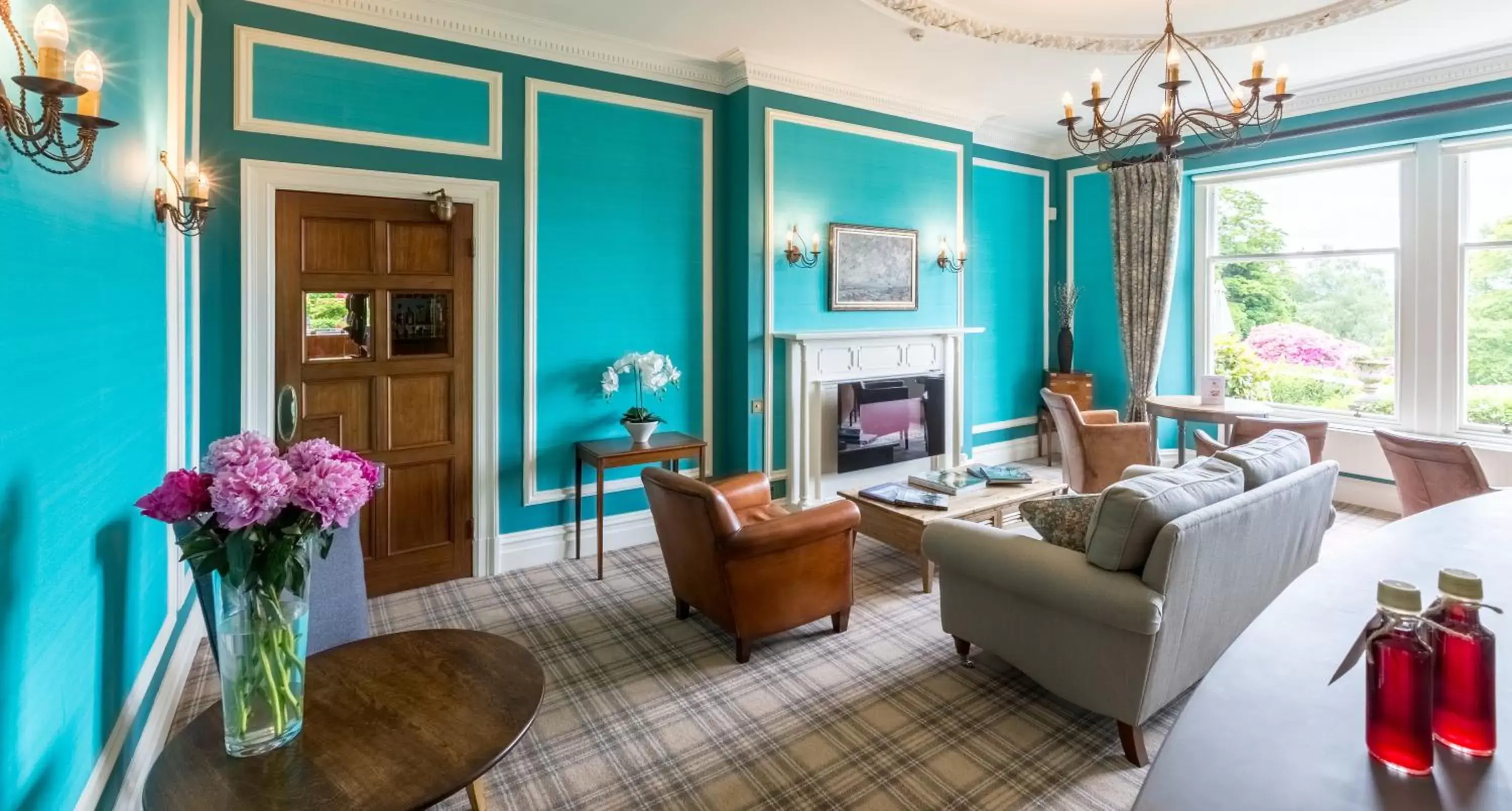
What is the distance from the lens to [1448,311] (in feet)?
16.2

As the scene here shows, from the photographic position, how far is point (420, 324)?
387 cm

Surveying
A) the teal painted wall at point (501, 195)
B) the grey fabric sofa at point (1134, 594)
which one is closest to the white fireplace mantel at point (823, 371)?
the teal painted wall at point (501, 195)

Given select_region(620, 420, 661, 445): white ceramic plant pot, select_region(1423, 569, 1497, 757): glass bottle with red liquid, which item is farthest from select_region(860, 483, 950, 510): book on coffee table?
select_region(1423, 569, 1497, 757): glass bottle with red liquid

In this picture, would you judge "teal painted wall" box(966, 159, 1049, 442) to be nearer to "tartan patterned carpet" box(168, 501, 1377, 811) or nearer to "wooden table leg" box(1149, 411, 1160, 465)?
"wooden table leg" box(1149, 411, 1160, 465)

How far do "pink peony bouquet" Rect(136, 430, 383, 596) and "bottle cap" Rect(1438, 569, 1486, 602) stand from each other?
5.15 ft

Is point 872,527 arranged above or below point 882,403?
below

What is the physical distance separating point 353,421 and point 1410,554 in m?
4.04

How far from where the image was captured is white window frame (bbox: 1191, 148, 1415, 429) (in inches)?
201

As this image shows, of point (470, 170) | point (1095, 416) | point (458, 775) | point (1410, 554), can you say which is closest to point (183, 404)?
point (470, 170)

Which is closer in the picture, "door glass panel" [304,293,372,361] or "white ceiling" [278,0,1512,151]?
"door glass panel" [304,293,372,361]

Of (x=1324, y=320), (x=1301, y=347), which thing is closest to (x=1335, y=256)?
(x=1324, y=320)

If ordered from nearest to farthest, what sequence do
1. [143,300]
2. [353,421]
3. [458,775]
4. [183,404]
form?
[458,775], [143,300], [183,404], [353,421]

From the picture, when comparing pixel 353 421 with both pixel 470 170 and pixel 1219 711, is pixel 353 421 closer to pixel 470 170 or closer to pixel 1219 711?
pixel 470 170

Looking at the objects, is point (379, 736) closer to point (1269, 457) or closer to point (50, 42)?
point (50, 42)
